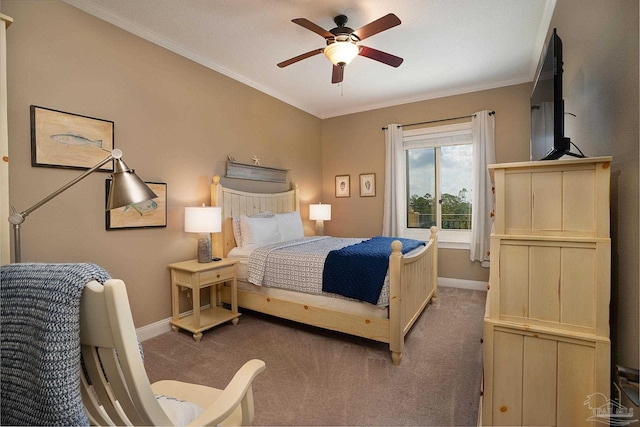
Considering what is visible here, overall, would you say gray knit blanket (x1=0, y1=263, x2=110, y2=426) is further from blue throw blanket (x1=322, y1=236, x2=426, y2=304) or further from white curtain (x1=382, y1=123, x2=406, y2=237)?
white curtain (x1=382, y1=123, x2=406, y2=237)

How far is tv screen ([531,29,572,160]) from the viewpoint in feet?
4.66

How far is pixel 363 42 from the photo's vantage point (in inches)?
120

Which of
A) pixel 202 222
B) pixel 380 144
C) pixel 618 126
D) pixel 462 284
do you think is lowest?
pixel 462 284

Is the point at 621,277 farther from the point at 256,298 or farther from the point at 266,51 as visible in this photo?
the point at 266,51

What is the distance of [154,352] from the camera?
97.6 inches

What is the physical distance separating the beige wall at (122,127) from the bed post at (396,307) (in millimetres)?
2126

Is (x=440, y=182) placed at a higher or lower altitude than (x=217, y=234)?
higher

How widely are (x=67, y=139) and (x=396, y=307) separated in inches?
111

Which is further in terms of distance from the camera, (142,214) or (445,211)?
(445,211)

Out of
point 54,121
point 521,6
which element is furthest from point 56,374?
point 521,6

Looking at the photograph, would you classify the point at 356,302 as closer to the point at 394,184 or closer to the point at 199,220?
the point at 199,220

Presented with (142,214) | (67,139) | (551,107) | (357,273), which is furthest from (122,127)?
(551,107)

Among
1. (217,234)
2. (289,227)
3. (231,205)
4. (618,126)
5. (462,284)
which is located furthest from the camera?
(462,284)

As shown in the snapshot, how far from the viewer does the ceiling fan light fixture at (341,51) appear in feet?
7.77
